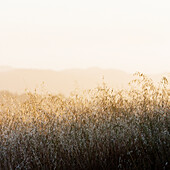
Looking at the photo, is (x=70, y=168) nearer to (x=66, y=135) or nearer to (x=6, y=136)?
(x=66, y=135)

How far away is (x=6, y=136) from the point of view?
16.3ft

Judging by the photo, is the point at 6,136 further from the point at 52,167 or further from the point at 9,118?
the point at 52,167

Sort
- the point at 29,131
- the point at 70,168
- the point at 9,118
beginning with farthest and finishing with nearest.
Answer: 1. the point at 9,118
2. the point at 29,131
3. the point at 70,168

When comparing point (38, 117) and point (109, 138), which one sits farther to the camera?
point (38, 117)

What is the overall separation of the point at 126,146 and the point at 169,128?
24.3 inches

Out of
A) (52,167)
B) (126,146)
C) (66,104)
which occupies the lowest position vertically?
(52,167)

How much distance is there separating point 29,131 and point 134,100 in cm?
160

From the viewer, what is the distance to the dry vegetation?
167 inches

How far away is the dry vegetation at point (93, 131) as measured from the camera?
425 centimetres

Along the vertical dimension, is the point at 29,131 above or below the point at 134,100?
below

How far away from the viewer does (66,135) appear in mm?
4609

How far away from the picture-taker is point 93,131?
4422 millimetres

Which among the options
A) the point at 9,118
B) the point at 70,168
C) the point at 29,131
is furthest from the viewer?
the point at 9,118

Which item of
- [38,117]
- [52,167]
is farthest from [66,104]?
[52,167]
